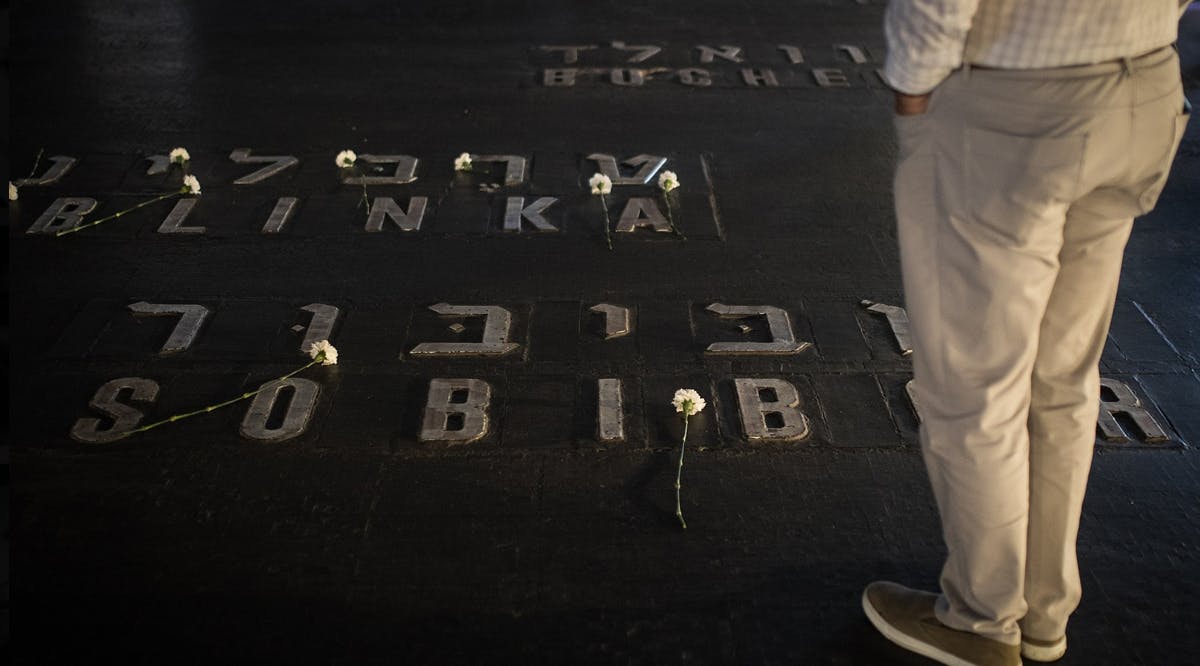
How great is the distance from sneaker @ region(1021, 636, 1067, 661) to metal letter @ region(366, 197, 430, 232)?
9.96 ft

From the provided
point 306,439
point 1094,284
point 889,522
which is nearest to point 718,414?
point 889,522

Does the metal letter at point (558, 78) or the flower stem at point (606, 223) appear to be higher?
the flower stem at point (606, 223)

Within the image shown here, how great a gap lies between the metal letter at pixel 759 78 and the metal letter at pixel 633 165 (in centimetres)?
145

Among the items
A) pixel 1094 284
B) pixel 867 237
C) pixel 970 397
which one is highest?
pixel 1094 284

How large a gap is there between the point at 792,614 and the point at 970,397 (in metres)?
0.75

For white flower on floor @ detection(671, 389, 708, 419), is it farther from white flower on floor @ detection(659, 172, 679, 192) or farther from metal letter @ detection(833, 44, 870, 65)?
metal letter @ detection(833, 44, 870, 65)

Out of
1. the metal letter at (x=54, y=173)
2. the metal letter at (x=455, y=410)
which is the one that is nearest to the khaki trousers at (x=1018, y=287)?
the metal letter at (x=455, y=410)

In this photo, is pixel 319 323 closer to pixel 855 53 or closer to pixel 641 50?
pixel 641 50

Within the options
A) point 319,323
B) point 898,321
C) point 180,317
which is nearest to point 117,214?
point 180,317

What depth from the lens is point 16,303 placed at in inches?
170

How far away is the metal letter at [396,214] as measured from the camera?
4980 mm

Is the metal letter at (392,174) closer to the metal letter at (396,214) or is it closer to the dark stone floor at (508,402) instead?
the dark stone floor at (508,402)

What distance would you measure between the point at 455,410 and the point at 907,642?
1536 millimetres

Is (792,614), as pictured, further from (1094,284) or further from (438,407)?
(438,407)
